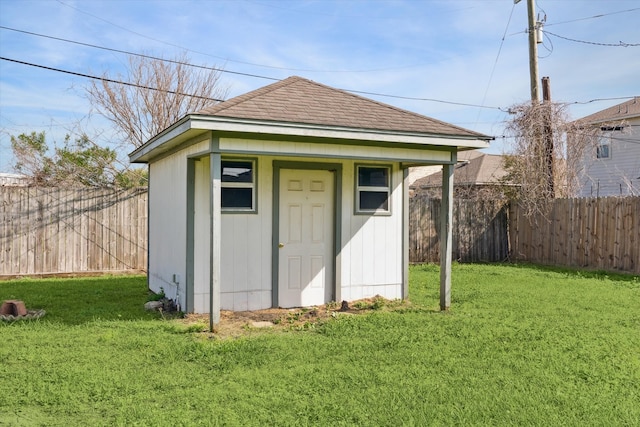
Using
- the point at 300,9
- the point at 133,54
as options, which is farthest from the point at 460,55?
the point at 133,54

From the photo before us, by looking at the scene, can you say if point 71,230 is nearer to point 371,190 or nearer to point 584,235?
point 371,190

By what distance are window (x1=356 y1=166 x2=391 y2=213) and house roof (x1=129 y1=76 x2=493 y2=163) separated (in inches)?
41.8

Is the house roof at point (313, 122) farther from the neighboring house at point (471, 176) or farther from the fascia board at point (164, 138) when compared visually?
the neighboring house at point (471, 176)

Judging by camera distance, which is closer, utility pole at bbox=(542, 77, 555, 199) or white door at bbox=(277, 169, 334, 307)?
white door at bbox=(277, 169, 334, 307)

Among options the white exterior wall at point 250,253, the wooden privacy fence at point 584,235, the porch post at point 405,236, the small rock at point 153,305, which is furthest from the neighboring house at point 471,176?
the small rock at point 153,305

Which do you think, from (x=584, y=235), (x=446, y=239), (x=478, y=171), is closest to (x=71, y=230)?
(x=446, y=239)

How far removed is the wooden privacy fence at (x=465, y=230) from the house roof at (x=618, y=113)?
360 inches

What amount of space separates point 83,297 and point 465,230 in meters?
10.1

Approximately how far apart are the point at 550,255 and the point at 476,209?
2285 mm

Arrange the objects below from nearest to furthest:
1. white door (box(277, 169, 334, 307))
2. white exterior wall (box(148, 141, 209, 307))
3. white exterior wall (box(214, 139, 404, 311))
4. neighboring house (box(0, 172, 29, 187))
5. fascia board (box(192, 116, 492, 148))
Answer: fascia board (box(192, 116, 492, 148)), white exterior wall (box(214, 139, 404, 311)), white exterior wall (box(148, 141, 209, 307)), white door (box(277, 169, 334, 307)), neighboring house (box(0, 172, 29, 187))


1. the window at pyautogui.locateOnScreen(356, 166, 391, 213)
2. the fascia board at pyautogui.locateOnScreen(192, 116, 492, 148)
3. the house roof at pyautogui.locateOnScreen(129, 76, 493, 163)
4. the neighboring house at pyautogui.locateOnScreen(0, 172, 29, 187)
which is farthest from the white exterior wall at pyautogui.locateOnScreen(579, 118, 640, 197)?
the neighboring house at pyautogui.locateOnScreen(0, 172, 29, 187)

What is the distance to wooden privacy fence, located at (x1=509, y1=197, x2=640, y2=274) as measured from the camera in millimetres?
11867

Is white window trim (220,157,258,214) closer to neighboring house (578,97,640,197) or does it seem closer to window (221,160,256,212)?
window (221,160,256,212)

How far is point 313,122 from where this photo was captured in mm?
6738
